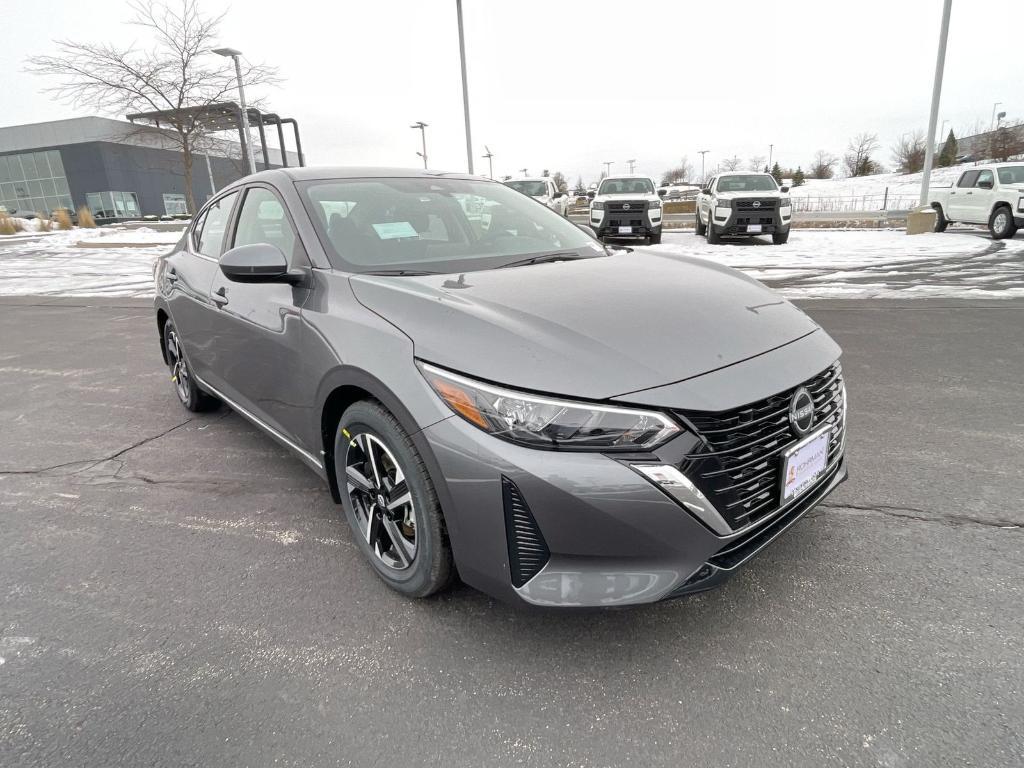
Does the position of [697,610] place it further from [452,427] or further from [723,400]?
[452,427]

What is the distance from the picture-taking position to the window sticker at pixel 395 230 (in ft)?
9.17

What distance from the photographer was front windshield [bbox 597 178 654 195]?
56.7 feet

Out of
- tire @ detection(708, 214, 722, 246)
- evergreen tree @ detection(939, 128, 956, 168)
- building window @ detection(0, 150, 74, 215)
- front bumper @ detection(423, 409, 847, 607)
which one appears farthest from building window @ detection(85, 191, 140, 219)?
evergreen tree @ detection(939, 128, 956, 168)

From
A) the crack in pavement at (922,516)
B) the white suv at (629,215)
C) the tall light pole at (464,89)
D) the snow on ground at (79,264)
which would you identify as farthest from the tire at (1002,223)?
the snow on ground at (79,264)

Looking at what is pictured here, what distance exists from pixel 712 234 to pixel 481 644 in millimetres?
16133

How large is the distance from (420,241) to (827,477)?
196 centimetres

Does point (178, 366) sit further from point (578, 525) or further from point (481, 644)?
point (578, 525)

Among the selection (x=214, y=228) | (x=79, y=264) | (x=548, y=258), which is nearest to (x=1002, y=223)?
(x=548, y=258)

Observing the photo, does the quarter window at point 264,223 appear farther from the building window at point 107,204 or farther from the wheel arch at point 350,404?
the building window at point 107,204

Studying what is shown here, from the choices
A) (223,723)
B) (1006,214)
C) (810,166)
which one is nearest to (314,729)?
(223,723)

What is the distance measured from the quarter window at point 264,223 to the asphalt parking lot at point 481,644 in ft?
4.13

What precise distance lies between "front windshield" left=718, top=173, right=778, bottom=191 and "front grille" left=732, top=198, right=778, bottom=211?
2.26 feet

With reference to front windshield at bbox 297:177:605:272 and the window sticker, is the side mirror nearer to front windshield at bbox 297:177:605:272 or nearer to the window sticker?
front windshield at bbox 297:177:605:272

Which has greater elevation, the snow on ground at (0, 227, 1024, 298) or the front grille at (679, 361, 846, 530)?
the front grille at (679, 361, 846, 530)
